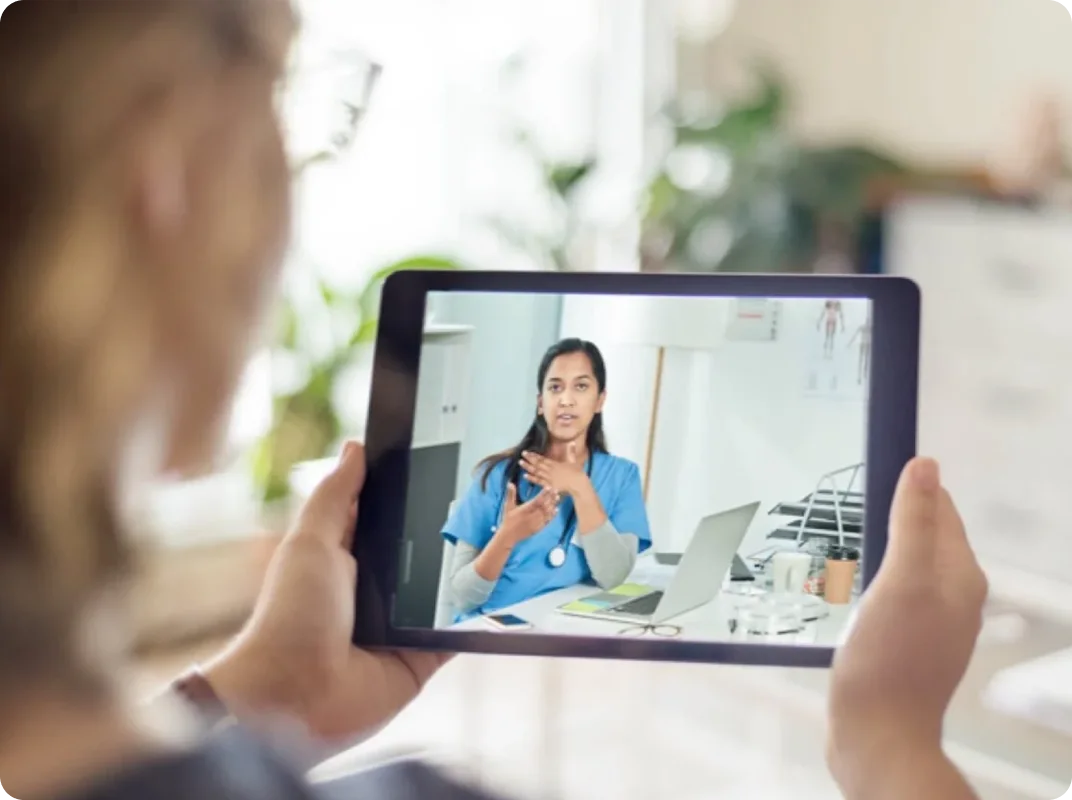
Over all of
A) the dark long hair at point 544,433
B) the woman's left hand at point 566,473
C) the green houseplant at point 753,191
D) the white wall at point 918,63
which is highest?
the white wall at point 918,63

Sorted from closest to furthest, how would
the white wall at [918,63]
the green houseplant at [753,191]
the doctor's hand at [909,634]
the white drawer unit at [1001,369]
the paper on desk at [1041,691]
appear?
1. the doctor's hand at [909,634]
2. the paper on desk at [1041,691]
3. the white drawer unit at [1001,369]
4. the white wall at [918,63]
5. the green houseplant at [753,191]

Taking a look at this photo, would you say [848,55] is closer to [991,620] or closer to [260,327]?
[991,620]

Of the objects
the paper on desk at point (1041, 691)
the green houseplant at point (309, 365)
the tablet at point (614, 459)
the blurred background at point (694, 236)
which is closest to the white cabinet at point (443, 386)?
the tablet at point (614, 459)

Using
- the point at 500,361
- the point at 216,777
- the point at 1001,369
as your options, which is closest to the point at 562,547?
the point at 500,361

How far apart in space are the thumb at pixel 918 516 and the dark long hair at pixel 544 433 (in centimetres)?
17

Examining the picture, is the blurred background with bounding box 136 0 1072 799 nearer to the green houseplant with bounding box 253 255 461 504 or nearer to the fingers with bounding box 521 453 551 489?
the green houseplant with bounding box 253 255 461 504

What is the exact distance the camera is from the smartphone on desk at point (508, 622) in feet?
1.87

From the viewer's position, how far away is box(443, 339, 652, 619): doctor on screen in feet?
1.87

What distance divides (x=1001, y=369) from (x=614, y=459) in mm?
692

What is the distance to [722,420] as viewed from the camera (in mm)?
584

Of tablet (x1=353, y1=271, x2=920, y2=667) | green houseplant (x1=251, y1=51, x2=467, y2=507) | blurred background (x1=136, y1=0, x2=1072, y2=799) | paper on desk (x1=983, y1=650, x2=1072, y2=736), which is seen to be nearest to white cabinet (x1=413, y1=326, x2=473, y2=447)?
tablet (x1=353, y1=271, x2=920, y2=667)

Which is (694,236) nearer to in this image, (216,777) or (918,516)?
(918,516)

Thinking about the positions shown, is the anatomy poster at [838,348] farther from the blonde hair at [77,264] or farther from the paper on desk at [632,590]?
the blonde hair at [77,264]

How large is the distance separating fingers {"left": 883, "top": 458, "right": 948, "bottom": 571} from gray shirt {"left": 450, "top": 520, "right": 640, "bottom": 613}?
5.7 inches
